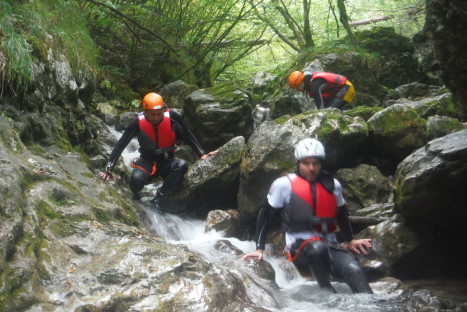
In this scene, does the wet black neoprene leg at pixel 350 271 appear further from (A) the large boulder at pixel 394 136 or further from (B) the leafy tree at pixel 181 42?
(B) the leafy tree at pixel 181 42

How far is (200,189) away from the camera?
707 centimetres

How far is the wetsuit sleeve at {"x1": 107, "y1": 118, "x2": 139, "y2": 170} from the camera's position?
6.33 metres

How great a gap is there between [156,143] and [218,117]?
Result: 2.11m

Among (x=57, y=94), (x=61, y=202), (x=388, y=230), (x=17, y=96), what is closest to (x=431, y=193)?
(x=388, y=230)

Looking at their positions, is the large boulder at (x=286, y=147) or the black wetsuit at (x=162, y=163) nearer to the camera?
the large boulder at (x=286, y=147)

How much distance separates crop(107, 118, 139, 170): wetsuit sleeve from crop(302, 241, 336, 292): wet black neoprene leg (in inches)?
137

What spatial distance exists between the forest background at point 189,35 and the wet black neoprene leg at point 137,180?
227cm

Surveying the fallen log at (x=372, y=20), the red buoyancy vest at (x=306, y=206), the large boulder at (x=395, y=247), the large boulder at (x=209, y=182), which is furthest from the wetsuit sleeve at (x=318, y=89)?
the fallen log at (x=372, y=20)

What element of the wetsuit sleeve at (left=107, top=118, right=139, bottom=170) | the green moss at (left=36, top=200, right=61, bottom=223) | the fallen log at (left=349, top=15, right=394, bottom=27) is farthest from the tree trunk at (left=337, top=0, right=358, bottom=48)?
the green moss at (left=36, top=200, right=61, bottom=223)

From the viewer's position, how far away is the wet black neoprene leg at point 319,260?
4160 millimetres

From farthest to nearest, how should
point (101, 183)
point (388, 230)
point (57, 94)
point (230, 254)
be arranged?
point (57, 94) < point (101, 183) < point (230, 254) < point (388, 230)

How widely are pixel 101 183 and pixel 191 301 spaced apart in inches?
130

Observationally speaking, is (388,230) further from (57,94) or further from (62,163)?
(57,94)

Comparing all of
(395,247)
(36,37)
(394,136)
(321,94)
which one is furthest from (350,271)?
(321,94)
